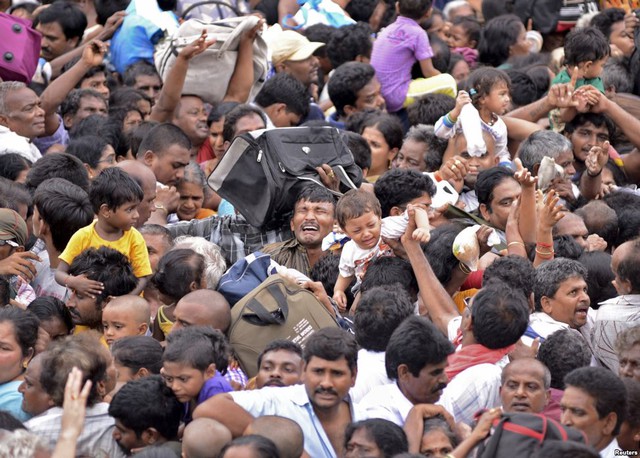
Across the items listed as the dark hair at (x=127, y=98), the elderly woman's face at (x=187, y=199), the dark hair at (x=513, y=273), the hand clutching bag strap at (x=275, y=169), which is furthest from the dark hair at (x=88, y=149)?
the dark hair at (x=513, y=273)

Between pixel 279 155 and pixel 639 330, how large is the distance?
2.49m

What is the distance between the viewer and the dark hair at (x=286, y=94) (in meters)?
9.58

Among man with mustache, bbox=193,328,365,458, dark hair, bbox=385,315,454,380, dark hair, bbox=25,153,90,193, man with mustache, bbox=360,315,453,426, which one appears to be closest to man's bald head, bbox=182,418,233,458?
man with mustache, bbox=193,328,365,458

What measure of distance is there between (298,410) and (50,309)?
174cm

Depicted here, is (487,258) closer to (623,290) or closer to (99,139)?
(623,290)

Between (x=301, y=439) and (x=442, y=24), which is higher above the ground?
(x=301, y=439)

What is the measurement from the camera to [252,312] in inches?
256

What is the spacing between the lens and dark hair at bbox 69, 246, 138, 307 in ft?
22.7

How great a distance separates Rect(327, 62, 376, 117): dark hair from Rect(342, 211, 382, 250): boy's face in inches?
115

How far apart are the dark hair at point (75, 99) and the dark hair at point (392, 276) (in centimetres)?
352

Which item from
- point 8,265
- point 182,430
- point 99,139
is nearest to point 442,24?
point 99,139

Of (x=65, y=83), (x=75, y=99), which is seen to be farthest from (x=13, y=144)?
(x=75, y=99)

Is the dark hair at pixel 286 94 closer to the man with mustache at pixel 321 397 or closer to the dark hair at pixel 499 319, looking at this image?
the dark hair at pixel 499 319

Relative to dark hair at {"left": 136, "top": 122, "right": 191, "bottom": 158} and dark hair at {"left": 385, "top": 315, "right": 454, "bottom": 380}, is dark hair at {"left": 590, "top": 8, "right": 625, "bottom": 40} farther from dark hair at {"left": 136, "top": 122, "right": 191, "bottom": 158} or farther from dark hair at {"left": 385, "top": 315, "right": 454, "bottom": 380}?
dark hair at {"left": 385, "top": 315, "right": 454, "bottom": 380}
